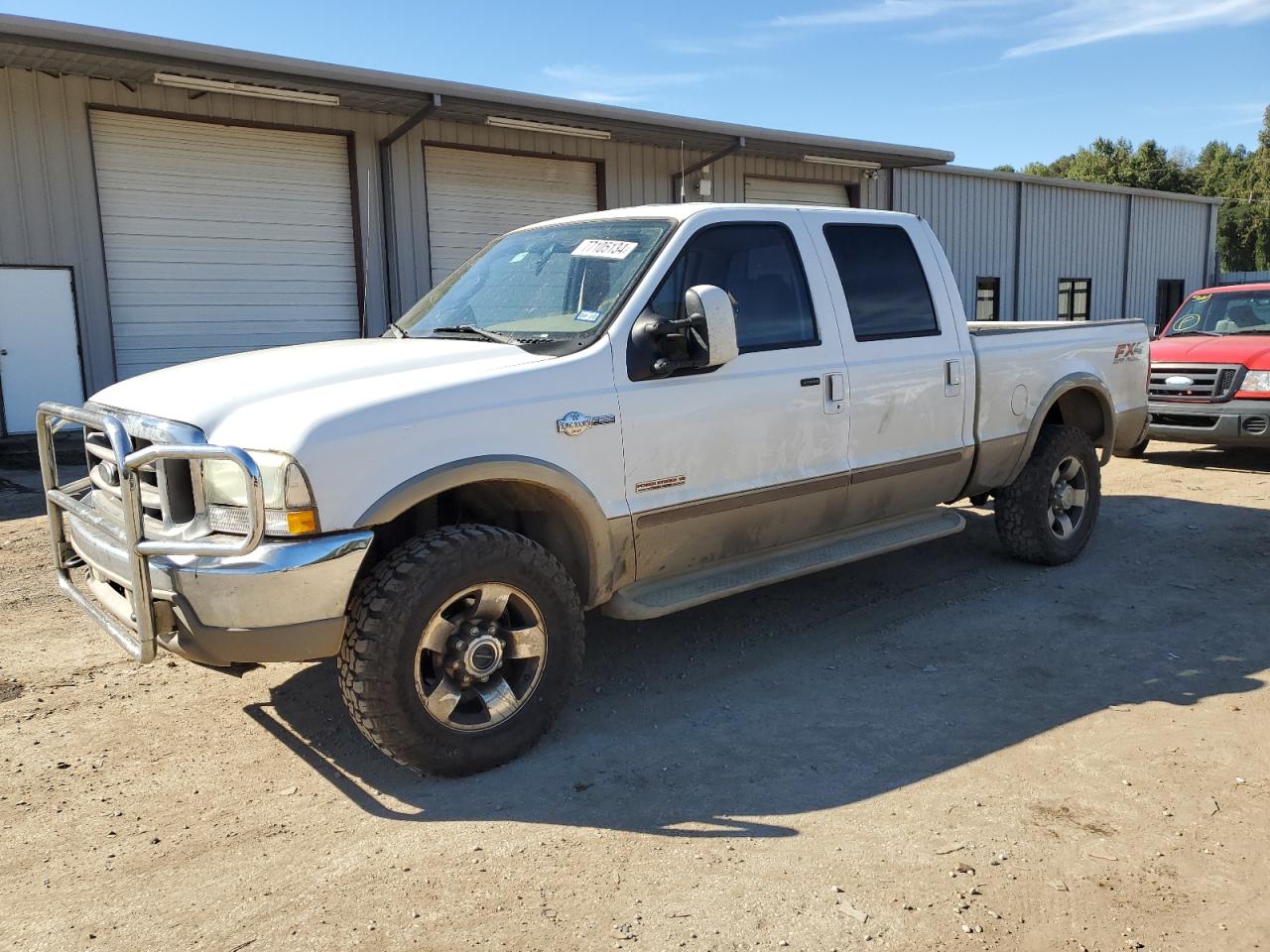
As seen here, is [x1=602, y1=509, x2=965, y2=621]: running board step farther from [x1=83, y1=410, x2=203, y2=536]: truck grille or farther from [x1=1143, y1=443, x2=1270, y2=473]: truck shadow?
[x1=1143, y1=443, x2=1270, y2=473]: truck shadow

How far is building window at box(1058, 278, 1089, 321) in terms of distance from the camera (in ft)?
83.1

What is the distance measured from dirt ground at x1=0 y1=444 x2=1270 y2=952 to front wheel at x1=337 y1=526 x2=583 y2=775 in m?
0.18

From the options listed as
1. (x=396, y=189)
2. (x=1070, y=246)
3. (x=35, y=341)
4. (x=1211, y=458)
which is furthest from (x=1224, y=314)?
(x=1070, y=246)

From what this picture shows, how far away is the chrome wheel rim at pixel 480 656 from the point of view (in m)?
3.56

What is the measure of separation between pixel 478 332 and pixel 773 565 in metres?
1.74

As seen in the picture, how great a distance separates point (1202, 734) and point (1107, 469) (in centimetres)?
689

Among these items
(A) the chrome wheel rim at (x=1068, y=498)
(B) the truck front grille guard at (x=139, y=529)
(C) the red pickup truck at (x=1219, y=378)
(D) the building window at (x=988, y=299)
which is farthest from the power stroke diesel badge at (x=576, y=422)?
(D) the building window at (x=988, y=299)

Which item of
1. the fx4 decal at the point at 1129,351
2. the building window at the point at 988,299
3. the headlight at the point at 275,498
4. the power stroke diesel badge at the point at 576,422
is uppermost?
the building window at the point at 988,299

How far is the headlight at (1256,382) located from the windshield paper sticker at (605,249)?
7.84 meters

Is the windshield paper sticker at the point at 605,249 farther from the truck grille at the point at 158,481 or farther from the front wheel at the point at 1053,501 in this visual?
the front wheel at the point at 1053,501

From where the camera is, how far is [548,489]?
3.83 meters

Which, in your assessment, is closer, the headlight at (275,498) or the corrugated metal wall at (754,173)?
the headlight at (275,498)

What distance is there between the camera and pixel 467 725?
12.0 feet

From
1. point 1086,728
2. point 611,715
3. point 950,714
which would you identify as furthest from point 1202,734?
point 611,715
